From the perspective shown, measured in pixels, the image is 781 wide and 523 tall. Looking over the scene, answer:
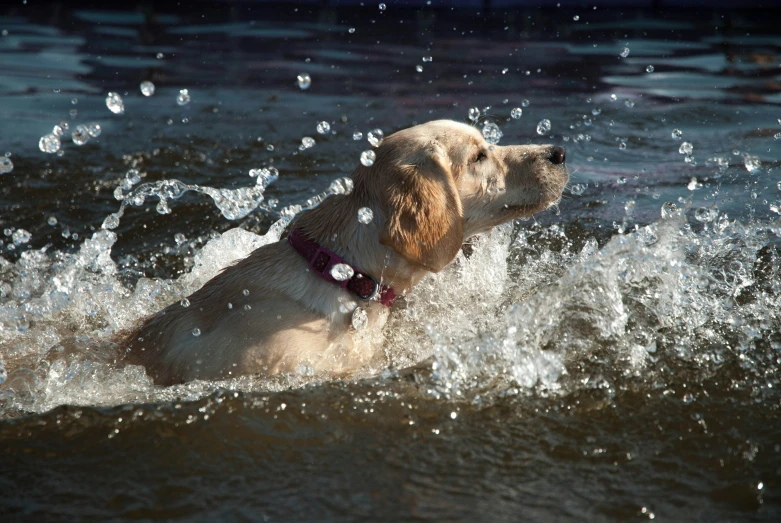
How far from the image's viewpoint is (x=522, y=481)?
3279 mm

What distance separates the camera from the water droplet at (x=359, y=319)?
411 centimetres

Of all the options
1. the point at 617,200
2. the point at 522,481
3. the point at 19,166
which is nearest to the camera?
the point at 522,481

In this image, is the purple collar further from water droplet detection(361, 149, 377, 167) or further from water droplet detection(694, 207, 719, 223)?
water droplet detection(694, 207, 719, 223)

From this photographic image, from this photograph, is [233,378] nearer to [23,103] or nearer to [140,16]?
[23,103]

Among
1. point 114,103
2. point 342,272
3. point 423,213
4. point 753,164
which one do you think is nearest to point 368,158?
point 423,213

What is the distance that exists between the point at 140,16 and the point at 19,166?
737cm

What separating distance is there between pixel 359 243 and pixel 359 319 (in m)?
0.38

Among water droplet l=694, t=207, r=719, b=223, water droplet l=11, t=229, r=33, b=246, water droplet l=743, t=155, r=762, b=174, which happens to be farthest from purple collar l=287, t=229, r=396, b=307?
water droplet l=743, t=155, r=762, b=174

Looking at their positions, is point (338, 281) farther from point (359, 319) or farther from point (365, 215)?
point (365, 215)

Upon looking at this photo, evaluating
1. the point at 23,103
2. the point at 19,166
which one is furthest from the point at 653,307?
the point at 23,103

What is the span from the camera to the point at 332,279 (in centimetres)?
411

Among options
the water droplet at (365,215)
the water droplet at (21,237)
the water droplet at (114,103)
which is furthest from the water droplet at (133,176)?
the water droplet at (365,215)

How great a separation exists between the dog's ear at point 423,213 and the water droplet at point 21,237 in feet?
11.9

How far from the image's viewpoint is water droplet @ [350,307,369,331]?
4.11 metres
